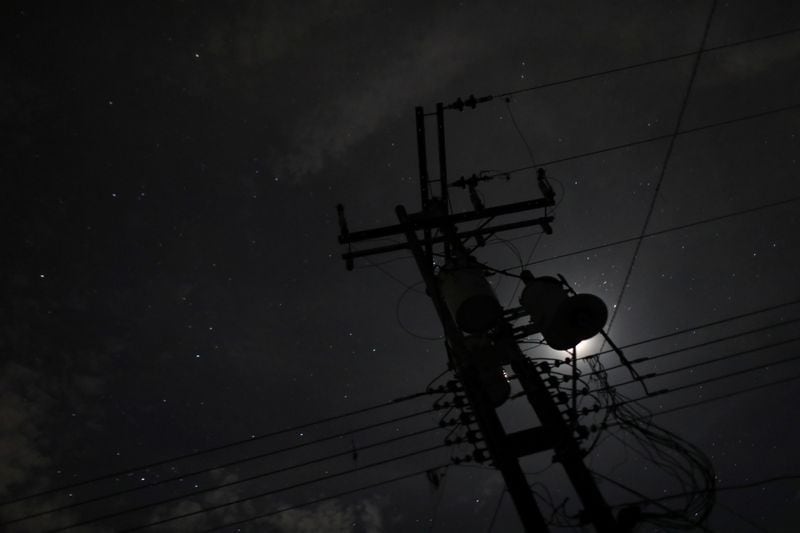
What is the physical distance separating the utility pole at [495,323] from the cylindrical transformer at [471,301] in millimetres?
15

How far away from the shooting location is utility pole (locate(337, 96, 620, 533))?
4.60 metres

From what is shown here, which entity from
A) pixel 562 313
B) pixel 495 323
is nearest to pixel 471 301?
pixel 495 323

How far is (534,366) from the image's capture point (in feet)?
18.6

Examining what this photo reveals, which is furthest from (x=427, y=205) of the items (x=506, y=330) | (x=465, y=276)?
(x=506, y=330)

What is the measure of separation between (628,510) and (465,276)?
356 cm

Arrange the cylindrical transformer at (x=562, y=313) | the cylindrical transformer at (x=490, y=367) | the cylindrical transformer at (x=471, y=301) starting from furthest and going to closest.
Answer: the cylindrical transformer at (x=471, y=301)
the cylindrical transformer at (x=490, y=367)
the cylindrical transformer at (x=562, y=313)

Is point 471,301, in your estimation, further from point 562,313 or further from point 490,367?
point 562,313

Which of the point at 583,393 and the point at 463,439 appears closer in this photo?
the point at 583,393

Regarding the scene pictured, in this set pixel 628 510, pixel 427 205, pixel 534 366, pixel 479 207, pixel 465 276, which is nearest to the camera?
pixel 628 510

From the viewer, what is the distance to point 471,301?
248 inches

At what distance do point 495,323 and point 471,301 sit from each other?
1.72 ft

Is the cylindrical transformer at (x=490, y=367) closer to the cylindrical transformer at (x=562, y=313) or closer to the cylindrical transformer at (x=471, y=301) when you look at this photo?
the cylindrical transformer at (x=471, y=301)

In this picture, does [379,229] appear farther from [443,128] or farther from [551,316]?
[551,316]

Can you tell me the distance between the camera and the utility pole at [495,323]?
15.1 ft
